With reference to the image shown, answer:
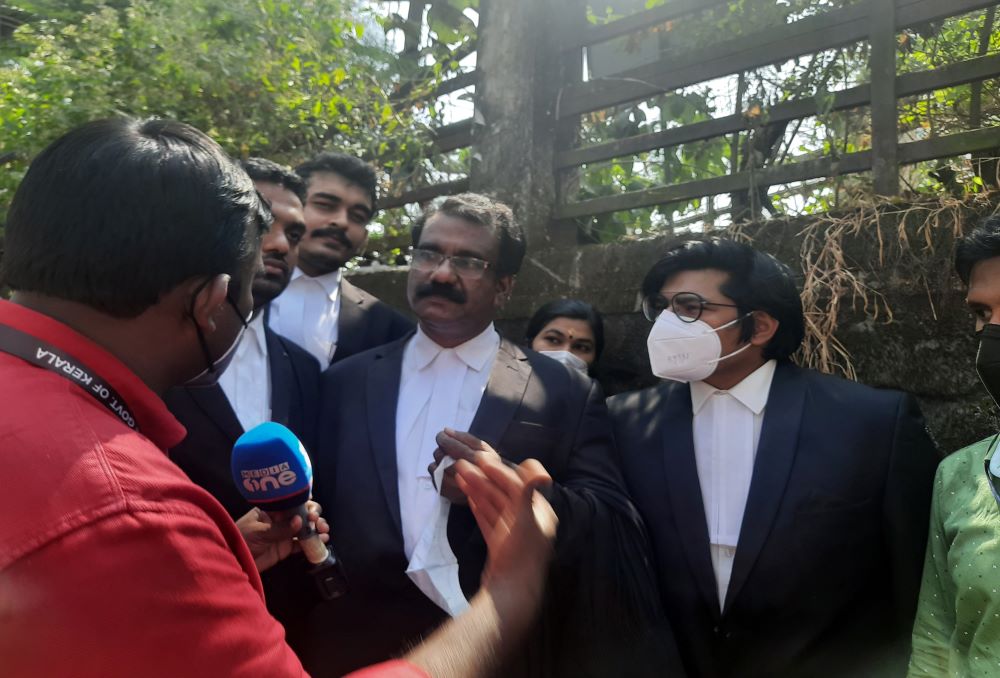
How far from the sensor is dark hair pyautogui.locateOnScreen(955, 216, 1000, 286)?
253 centimetres

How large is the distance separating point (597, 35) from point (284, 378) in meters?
2.91

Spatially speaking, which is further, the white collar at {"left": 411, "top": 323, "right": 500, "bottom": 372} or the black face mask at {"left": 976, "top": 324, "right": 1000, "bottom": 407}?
the white collar at {"left": 411, "top": 323, "right": 500, "bottom": 372}

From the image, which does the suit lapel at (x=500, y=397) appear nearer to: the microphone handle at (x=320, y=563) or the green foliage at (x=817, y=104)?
the microphone handle at (x=320, y=563)

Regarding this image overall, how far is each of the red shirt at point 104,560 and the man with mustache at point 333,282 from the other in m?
2.70

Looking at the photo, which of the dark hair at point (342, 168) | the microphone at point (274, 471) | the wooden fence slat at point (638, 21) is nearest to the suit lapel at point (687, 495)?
the microphone at point (274, 471)

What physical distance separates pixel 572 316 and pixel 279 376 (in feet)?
5.04

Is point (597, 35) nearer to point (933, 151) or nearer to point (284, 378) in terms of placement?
point (933, 151)

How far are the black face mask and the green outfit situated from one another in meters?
0.18

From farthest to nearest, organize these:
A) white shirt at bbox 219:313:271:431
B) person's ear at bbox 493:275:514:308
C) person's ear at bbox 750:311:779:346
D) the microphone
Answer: person's ear at bbox 493:275:514:308, person's ear at bbox 750:311:779:346, white shirt at bbox 219:313:271:431, the microphone

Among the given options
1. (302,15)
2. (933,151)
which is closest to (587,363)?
(933,151)

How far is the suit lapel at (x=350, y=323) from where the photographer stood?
395 centimetres

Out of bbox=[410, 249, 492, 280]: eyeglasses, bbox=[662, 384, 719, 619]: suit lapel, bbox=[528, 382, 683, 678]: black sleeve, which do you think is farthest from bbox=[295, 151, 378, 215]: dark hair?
bbox=[528, 382, 683, 678]: black sleeve

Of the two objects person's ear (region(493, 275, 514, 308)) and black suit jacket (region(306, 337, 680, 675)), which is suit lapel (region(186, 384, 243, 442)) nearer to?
black suit jacket (region(306, 337, 680, 675))

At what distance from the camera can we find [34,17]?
634 centimetres
